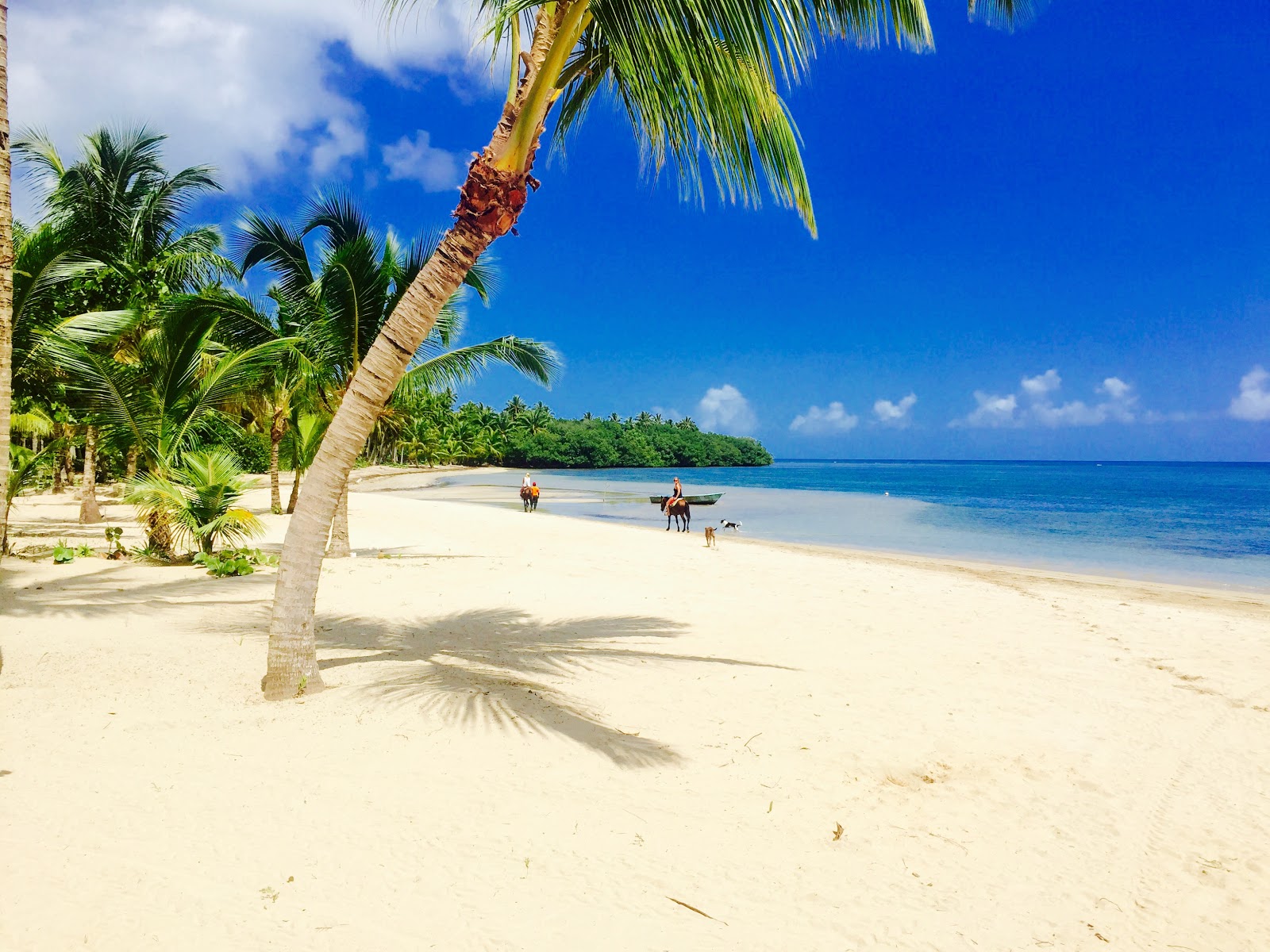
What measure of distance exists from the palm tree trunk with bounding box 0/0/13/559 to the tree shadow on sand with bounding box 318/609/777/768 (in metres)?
2.56

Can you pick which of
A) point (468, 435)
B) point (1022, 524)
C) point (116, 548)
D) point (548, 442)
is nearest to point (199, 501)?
point (116, 548)

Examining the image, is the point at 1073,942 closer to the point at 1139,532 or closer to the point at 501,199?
the point at 501,199

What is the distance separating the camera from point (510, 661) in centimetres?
575

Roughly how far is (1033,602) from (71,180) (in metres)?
18.3

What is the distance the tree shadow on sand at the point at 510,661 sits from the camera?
425 centimetres

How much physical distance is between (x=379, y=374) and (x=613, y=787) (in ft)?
8.99

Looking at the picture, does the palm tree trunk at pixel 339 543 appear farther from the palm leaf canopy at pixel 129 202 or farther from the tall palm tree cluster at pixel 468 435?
the tall palm tree cluster at pixel 468 435

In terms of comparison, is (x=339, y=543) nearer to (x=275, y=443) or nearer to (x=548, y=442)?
(x=275, y=443)

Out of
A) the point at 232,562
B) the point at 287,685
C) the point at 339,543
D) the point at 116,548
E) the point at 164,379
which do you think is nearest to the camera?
the point at 287,685

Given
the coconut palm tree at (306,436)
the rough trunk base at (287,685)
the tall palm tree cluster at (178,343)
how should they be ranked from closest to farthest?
the rough trunk base at (287,685), the tall palm tree cluster at (178,343), the coconut palm tree at (306,436)

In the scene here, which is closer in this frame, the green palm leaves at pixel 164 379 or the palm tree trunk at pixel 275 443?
the green palm leaves at pixel 164 379

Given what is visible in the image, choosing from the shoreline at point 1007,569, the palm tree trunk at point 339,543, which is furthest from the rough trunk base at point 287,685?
the shoreline at point 1007,569

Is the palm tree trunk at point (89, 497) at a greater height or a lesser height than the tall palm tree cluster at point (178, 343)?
lesser

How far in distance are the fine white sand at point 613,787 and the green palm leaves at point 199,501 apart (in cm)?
205
